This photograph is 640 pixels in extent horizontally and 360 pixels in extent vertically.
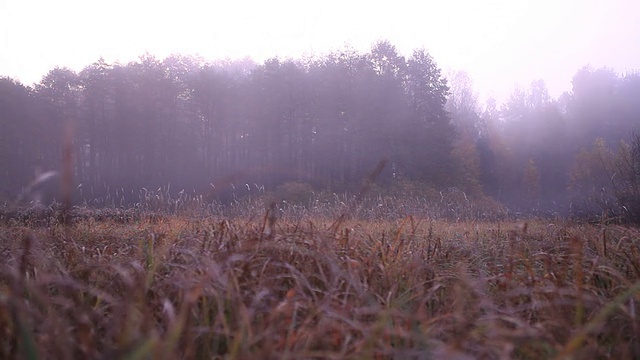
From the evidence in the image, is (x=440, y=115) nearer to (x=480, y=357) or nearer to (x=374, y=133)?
(x=374, y=133)

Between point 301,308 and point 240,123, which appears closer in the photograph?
point 301,308

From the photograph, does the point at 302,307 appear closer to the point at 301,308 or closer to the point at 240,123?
the point at 301,308

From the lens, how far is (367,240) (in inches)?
180

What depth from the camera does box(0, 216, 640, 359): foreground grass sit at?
70.0 inches

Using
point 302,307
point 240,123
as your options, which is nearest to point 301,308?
point 302,307

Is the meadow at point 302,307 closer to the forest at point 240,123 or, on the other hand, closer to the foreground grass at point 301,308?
the foreground grass at point 301,308

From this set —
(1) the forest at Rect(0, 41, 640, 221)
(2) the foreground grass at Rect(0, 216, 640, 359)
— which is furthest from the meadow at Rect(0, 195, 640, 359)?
(1) the forest at Rect(0, 41, 640, 221)

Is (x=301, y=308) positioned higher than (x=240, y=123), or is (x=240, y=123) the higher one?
(x=240, y=123)

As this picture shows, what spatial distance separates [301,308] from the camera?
252 cm

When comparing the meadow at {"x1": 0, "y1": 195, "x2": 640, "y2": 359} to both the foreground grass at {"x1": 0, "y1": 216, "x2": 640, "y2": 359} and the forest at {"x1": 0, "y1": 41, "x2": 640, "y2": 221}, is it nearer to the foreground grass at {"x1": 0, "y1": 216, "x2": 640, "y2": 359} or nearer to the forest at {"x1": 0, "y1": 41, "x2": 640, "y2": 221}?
the foreground grass at {"x1": 0, "y1": 216, "x2": 640, "y2": 359}

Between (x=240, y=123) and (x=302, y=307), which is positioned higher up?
(x=240, y=123)

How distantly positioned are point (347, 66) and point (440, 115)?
685 centimetres

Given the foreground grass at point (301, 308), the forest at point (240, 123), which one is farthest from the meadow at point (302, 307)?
the forest at point (240, 123)

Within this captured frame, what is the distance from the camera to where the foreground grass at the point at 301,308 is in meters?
1.78
